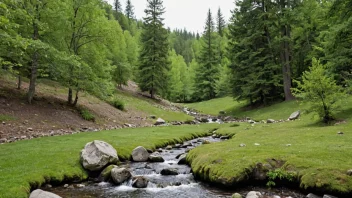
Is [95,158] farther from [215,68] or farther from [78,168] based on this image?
[215,68]

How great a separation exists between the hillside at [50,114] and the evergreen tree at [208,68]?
1511 inches

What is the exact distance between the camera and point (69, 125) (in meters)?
26.6

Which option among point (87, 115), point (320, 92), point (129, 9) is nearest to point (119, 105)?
point (87, 115)

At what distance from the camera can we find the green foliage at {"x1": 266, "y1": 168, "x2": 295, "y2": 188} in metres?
12.3

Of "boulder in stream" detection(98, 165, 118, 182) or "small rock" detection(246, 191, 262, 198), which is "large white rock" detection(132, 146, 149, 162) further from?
"small rock" detection(246, 191, 262, 198)

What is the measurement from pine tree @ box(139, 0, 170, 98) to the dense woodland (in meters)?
0.20

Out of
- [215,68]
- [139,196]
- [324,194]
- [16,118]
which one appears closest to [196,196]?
[139,196]

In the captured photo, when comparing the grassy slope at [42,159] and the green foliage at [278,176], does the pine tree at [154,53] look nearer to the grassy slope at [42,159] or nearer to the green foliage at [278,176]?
the grassy slope at [42,159]

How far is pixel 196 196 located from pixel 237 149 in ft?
17.2

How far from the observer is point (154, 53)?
55.5 metres

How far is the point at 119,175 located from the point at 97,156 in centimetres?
241

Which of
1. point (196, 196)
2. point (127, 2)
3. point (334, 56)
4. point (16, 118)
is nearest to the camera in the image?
point (196, 196)

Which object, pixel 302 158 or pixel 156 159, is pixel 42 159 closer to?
pixel 156 159

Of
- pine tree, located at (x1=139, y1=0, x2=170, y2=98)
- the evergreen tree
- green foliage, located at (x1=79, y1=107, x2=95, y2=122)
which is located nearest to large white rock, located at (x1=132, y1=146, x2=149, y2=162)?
green foliage, located at (x1=79, y1=107, x2=95, y2=122)
